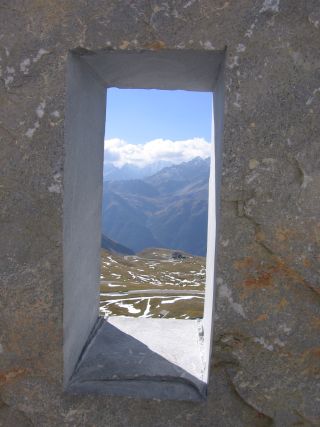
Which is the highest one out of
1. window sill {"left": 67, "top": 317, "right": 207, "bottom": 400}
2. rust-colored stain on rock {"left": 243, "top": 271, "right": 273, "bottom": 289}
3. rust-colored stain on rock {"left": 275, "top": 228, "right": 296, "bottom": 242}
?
rust-colored stain on rock {"left": 275, "top": 228, "right": 296, "bottom": 242}

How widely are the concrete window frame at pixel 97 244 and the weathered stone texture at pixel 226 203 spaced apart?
0.47 ft

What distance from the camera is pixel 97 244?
486cm

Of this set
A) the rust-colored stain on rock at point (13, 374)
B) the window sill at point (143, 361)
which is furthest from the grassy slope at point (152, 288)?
the rust-colored stain on rock at point (13, 374)

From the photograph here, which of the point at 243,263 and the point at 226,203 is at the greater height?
the point at 226,203

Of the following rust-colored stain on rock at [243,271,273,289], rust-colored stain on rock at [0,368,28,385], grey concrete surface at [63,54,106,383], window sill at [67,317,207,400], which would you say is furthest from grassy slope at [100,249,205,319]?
rust-colored stain on rock at [243,271,273,289]

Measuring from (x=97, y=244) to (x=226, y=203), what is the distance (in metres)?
2.16

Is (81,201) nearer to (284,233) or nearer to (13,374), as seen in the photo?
(13,374)

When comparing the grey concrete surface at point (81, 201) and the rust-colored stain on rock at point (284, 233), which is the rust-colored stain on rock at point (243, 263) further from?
the grey concrete surface at point (81, 201)

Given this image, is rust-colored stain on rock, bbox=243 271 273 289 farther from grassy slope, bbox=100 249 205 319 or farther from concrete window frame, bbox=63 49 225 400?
grassy slope, bbox=100 249 205 319

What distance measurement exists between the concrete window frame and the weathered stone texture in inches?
5.6

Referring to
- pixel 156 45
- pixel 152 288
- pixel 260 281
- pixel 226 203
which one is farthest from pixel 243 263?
pixel 152 288

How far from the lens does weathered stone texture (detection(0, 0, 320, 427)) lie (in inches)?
121

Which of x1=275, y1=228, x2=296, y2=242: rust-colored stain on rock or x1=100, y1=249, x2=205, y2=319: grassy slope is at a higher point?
x1=275, y1=228, x2=296, y2=242: rust-colored stain on rock

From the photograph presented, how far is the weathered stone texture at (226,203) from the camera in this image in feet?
10.1
